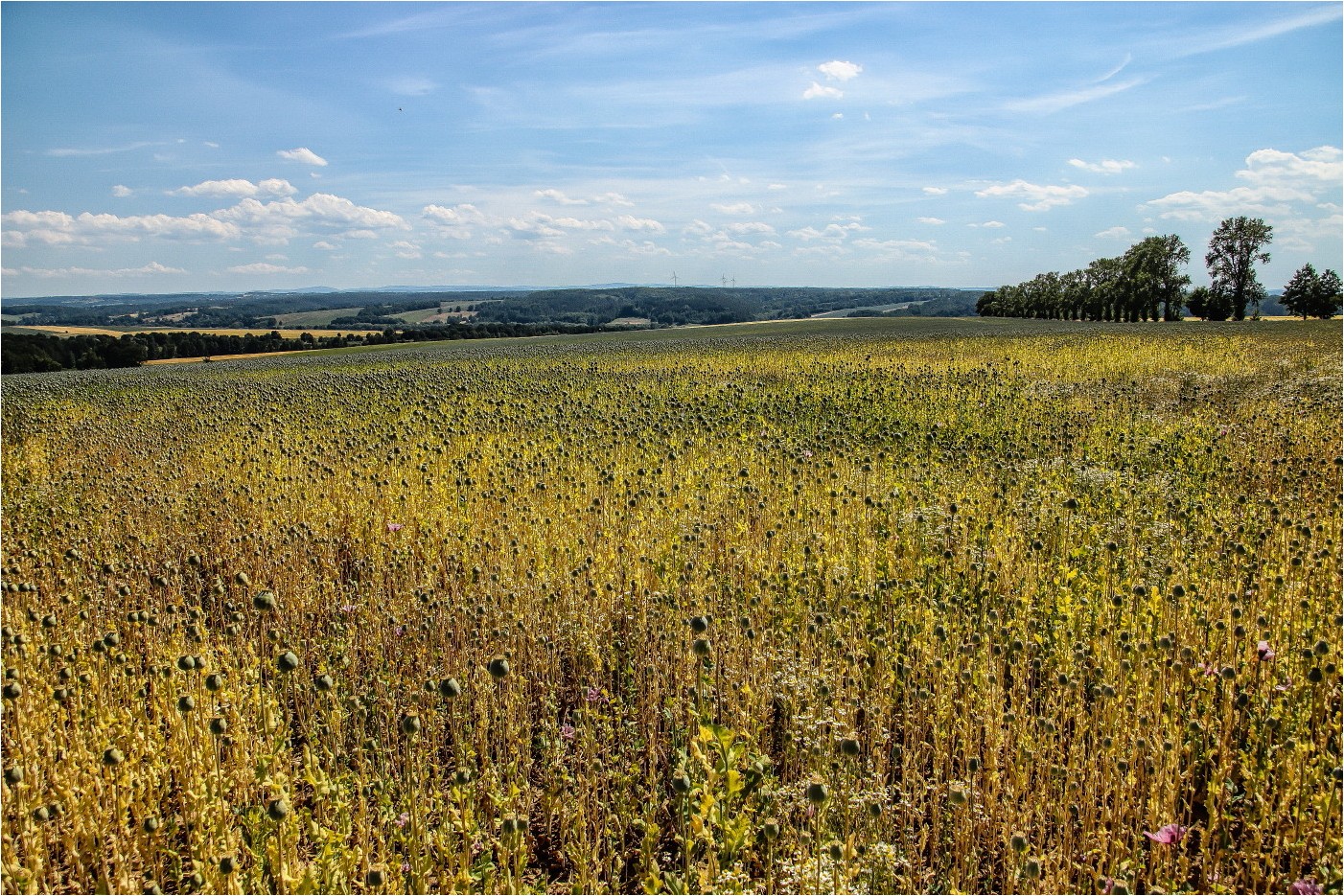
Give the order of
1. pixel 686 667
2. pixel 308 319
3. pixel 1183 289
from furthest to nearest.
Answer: pixel 308 319 < pixel 1183 289 < pixel 686 667

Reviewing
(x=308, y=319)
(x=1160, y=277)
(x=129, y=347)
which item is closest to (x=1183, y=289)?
(x=1160, y=277)

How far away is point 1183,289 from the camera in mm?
86625

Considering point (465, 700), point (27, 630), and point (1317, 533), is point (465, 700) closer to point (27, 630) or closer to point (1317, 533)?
point (27, 630)

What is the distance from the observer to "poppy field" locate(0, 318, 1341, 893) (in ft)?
11.8

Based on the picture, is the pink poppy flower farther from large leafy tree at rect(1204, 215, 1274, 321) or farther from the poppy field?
large leafy tree at rect(1204, 215, 1274, 321)

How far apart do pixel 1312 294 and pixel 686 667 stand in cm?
11086

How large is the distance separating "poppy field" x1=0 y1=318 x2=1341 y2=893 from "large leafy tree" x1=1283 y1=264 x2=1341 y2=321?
9714 cm

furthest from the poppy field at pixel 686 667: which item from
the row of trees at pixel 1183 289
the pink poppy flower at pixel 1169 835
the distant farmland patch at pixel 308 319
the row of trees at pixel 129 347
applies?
the distant farmland patch at pixel 308 319

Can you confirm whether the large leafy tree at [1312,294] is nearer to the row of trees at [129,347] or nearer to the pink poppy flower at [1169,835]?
the row of trees at [129,347]

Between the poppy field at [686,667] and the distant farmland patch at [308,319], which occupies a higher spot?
the distant farmland patch at [308,319]

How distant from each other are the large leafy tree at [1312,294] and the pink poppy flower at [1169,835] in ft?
342

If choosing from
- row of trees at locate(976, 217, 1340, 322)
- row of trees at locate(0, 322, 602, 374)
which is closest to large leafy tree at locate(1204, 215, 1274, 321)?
row of trees at locate(976, 217, 1340, 322)

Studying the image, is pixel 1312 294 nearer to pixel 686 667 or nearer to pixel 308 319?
pixel 686 667

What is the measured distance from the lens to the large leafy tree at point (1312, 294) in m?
84.9
